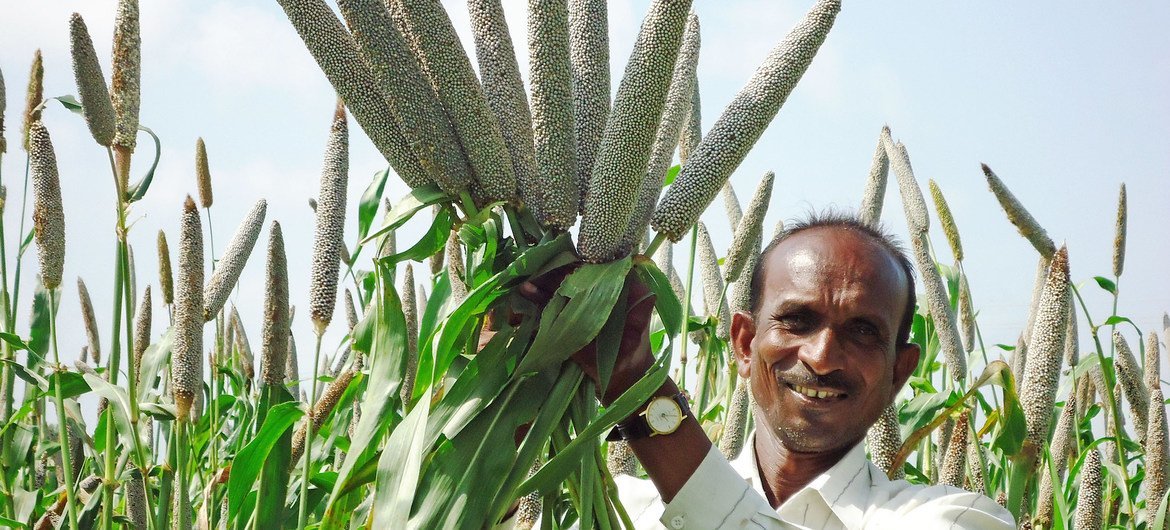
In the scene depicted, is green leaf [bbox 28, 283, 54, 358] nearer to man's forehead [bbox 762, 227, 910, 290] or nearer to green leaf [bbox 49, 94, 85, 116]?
green leaf [bbox 49, 94, 85, 116]

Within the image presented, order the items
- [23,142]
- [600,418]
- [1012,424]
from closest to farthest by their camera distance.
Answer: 1. [600,418]
2. [1012,424]
3. [23,142]

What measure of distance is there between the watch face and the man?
0.99ft

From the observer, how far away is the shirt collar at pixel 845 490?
119 inches

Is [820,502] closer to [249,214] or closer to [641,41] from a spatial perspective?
[641,41]

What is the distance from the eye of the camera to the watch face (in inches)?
95.6

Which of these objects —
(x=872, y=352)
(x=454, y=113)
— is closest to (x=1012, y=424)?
(x=872, y=352)

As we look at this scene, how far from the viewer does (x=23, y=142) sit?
3586mm

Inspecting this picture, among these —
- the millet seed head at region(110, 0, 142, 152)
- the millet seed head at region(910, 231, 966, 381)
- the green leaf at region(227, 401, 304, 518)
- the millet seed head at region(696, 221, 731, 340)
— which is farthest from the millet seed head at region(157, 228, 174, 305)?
the millet seed head at region(910, 231, 966, 381)

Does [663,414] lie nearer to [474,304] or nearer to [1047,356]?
[474,304]

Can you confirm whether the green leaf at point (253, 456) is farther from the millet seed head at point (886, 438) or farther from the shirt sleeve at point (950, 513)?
the millet seed head at point (886, 438)

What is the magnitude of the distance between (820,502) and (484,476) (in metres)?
1.31

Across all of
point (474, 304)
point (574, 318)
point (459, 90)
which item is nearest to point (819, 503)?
point (574, 318)

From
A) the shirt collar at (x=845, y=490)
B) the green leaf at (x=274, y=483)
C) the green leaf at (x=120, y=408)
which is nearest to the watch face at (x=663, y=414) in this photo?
the shirt collar at (x=845, y=490)

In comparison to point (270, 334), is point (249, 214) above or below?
above
